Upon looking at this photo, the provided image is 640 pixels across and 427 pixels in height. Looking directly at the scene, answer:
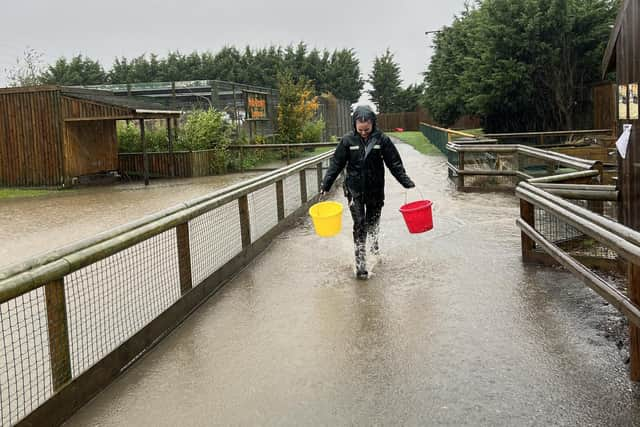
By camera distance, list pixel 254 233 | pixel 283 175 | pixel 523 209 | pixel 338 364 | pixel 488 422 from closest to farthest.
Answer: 1. pixel 488 422
2. pixel 338 364
3. pixel 523 209
4. pixel 254 233
5. pixel 283 175

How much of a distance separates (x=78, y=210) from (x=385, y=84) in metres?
76.8

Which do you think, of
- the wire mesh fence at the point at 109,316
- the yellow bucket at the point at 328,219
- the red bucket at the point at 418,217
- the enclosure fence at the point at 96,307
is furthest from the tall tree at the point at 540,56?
the wire mesh fence at the point at 109,316

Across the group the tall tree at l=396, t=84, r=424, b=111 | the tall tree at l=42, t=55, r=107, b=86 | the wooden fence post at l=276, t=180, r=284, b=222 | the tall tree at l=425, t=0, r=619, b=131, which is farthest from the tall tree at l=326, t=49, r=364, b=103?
the wooden fence post at l=276, t=180, r=284, b=222

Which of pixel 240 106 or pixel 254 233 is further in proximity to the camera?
pixel 240 106

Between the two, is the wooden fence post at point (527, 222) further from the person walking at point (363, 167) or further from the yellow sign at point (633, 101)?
the yellow sign at point (633, 101)

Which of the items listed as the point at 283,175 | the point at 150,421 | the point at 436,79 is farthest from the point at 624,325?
the point at 436,79

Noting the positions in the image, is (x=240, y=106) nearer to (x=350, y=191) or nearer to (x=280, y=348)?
(x=350, y=191)

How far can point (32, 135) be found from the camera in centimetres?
2262

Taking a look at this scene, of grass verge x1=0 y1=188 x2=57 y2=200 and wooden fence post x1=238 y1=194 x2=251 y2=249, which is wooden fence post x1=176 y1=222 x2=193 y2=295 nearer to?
wooden fence post x1=238 y1=194 x2=251 y2=249

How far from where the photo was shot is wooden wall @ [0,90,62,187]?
2238 centimetres

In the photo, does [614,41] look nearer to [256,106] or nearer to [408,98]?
[256,106]

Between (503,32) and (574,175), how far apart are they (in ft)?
62.5

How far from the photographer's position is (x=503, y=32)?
26.1 m

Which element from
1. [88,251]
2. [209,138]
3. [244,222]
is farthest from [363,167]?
[209,138]
